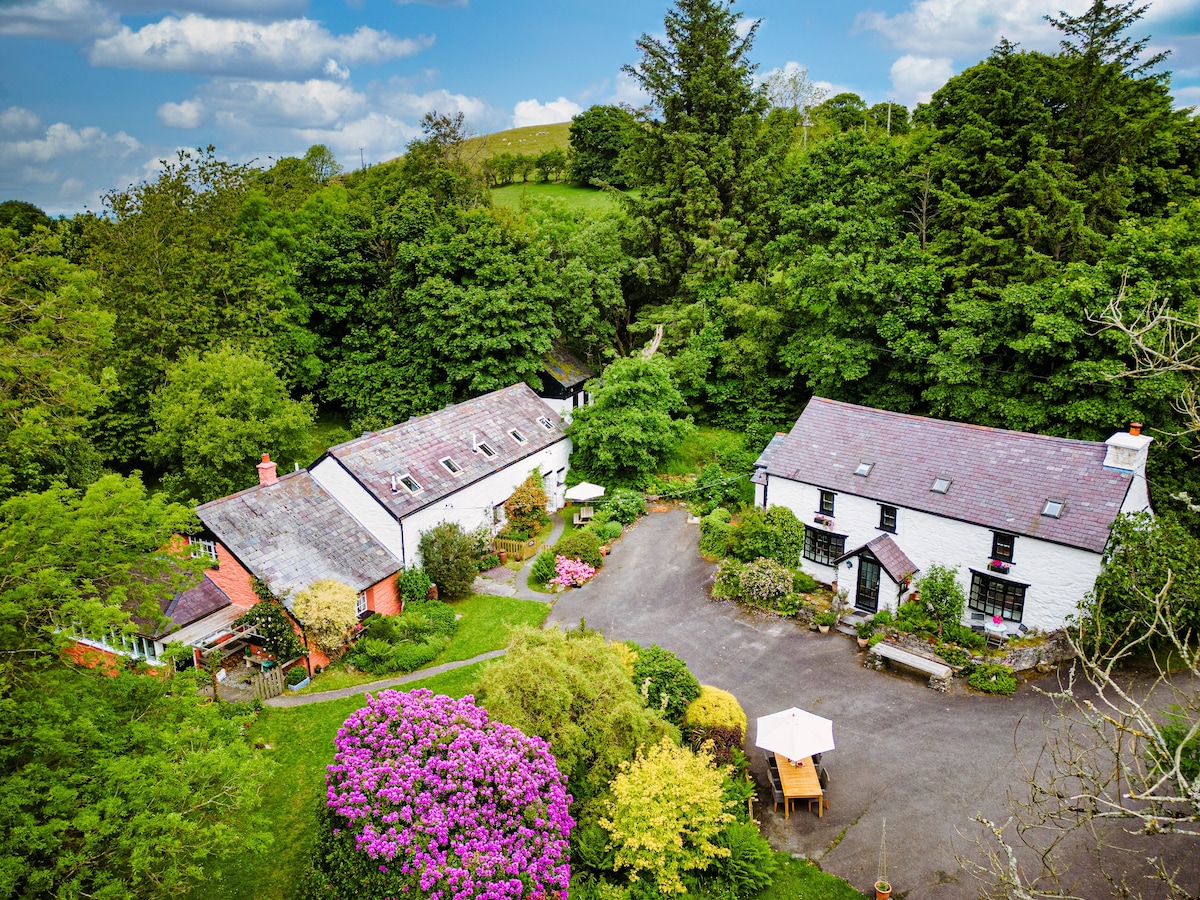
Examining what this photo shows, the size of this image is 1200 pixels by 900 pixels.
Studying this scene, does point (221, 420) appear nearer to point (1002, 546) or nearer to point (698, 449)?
point (698, 449)

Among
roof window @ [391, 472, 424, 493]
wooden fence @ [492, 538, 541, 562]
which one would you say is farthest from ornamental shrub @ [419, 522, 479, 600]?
wooden fence @ [492, 538, 541, 562]

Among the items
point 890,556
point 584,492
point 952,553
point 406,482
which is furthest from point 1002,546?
point 406,482

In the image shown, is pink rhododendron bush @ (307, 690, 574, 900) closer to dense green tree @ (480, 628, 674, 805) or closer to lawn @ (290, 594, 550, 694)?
dense green tree @ (480, 628, 674, 805)

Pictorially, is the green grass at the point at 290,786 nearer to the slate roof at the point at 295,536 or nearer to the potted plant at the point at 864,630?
the slate roof at the point at 295,536

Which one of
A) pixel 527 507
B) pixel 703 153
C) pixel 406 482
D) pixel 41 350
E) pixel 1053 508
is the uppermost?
pixel 703 153

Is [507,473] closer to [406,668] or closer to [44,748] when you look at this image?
[406,668]
